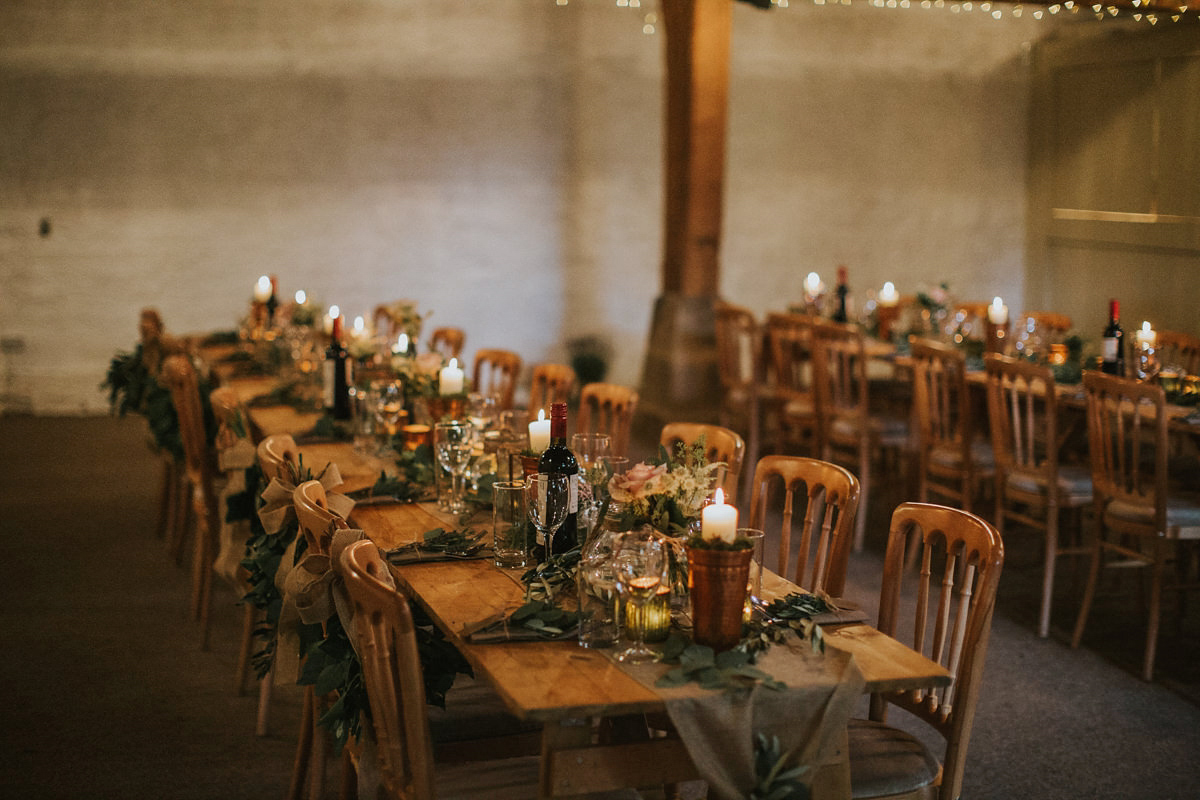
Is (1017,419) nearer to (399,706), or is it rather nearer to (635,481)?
(635,481)

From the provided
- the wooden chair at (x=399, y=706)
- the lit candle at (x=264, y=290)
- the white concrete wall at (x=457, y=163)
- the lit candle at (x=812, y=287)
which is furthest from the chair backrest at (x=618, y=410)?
the white concrete wall at (x=457, y=163)

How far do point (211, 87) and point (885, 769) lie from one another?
786cm

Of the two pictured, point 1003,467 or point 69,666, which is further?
point 1003,467

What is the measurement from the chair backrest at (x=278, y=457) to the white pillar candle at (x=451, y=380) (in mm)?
653

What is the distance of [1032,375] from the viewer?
14.4 ft

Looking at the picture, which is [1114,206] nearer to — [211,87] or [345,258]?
[345,258]

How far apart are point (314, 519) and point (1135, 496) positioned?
118 inches

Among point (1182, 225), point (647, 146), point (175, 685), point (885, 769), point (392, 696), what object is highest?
point (647, 146)

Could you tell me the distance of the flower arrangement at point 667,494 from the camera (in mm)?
2355

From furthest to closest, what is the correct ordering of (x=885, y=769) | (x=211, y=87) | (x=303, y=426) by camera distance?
→ (x=211, y=87) → (x=303, y=426) → (x=885, y=769)

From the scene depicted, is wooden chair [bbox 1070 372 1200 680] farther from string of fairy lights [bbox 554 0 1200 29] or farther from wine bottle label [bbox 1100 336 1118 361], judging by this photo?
string of fairy lights [bbox 554 0 1200 29]

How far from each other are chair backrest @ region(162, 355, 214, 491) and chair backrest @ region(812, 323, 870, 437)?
2889mm

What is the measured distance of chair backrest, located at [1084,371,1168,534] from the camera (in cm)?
Answer: 394

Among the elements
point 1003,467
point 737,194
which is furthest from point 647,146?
point 1003,467
